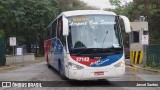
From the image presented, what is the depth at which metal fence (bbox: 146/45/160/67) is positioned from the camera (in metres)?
28.3

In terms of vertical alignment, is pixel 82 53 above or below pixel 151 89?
above

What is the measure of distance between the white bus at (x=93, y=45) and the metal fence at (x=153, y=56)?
11.8 m

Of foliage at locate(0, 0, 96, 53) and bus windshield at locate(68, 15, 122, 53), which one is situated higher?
foliage at locate(0, 0, 96, 53)

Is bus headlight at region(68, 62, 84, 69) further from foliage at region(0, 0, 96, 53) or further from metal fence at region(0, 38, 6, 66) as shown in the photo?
foliage at region(0, 0, 96, 53)

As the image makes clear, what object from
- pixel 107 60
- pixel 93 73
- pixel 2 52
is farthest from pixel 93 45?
pixel 2 52

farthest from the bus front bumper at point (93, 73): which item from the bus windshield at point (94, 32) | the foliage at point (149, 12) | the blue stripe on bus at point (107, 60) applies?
the foliage at point (149, 12)

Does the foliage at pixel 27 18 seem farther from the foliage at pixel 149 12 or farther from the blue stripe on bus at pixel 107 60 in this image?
the blue stripe on bus at pixel 107 60

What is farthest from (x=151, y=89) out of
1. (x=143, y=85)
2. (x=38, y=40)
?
(x=38, y=40)

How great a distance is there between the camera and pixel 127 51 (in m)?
52.4

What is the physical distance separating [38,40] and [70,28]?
45584mm

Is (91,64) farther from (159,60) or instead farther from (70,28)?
(159,60)

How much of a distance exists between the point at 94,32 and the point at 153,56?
1339 centimetres

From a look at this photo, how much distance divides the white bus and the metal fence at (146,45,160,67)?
1176 cm

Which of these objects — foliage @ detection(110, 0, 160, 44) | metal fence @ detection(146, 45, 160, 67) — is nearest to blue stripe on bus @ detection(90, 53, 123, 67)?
metal fence @ detection(146, 45, 160, 67)
